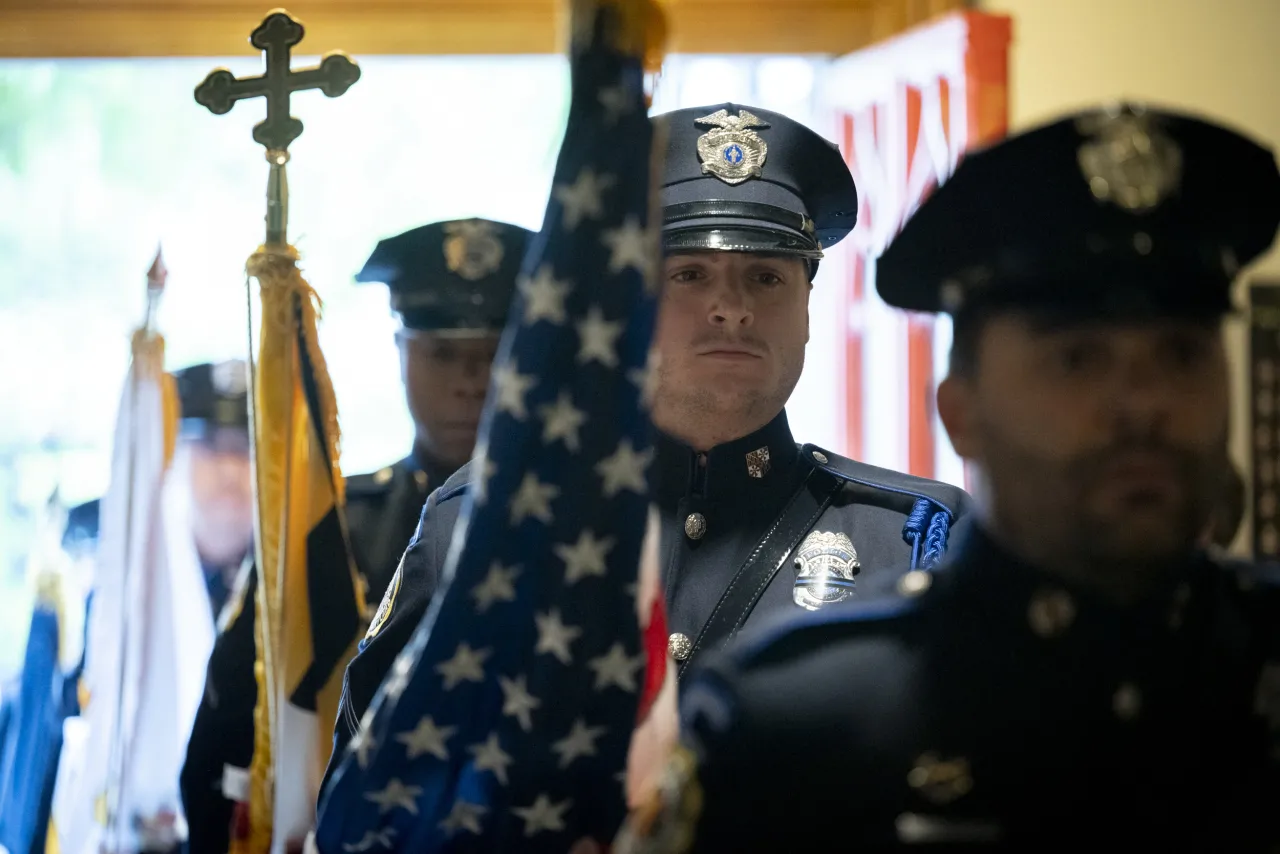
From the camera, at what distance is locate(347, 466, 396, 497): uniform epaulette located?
2352 millimetres

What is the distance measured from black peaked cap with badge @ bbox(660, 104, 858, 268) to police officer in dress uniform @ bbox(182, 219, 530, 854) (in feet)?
1.68

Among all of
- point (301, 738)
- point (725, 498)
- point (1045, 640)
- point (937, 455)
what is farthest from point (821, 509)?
point (937, 455)

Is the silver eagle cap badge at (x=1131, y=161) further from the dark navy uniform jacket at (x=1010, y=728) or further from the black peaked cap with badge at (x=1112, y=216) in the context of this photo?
the dark navy uniform jacket at (x=1010, y=728)

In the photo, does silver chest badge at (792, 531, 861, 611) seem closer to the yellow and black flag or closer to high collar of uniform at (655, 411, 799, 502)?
high collar of uniform at (655, 411, 799, 502)

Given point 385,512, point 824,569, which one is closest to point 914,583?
point 824,569

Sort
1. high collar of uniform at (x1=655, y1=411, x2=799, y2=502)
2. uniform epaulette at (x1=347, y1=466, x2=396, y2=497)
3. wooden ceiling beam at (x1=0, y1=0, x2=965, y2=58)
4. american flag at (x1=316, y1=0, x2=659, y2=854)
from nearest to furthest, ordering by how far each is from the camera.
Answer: american flag at (x1=316, y1=0, x2=659, y2=854)
high collar of uniform at (x1=655, y1=411, x2=799, y2=502)
uniform epaulette at (x1=347, y1=466, x2=396, y2=497)
wooden ceiling beam at (x1=0, y1=0, x2=965, y2=58)

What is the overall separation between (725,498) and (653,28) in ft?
2.04

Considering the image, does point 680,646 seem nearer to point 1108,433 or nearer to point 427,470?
point 1108,433

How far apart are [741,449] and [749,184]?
30 cm

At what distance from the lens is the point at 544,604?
44.4 inches

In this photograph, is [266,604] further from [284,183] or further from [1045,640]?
[1045,640]

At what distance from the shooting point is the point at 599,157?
1.08 meters

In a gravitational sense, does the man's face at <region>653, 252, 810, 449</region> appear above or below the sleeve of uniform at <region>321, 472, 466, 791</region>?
above

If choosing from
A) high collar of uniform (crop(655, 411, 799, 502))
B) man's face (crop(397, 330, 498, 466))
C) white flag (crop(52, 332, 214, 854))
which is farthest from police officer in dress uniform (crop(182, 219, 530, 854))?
high collar of uniform (crop(655, 411, 799, 502))
